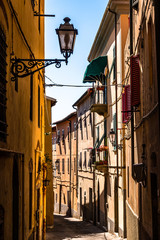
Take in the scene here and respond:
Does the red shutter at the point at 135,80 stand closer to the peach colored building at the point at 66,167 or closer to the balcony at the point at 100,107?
the balcony at the point at 100,107

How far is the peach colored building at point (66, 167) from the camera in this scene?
4041cm

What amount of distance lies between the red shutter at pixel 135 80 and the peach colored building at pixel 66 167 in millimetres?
27031

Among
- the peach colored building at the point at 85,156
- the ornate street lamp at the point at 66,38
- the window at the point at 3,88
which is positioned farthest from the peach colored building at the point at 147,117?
the peach colored building at the point at 85,156

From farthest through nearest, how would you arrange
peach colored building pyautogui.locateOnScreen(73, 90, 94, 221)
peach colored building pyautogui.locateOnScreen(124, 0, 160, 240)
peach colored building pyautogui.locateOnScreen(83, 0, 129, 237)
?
peach colored building pyautogui.locateOnScreen(73, 90, 94, 221) < peach colored building pyautogui.locateOnScreen(83, 0, 129, 237) < peach colored building pyautogui.locateOnScreen(124, 0, 160, 240)

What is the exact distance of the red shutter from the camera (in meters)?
12.5

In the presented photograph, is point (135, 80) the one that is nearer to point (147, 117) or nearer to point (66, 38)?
point (147, 117)

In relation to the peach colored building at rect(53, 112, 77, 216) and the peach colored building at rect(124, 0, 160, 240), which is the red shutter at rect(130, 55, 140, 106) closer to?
the peach colored building at rect(124, 0, 160, 240)

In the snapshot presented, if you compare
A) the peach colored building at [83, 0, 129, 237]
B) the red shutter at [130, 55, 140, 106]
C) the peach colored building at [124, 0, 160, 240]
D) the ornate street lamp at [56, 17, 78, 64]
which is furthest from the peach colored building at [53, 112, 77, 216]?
the ornate street lamp at [56, 17, 78, 64]

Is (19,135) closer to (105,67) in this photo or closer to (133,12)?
(133,12)

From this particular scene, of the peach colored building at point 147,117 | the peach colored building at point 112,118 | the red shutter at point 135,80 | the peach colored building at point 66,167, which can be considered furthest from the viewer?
the peach colored building at point 66,167

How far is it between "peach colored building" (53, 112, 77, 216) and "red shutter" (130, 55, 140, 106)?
88.7 feet

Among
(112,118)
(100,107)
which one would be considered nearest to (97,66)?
(100,107)

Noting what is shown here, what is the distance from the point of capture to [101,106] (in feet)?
Result: 81.3

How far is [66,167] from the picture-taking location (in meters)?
44.0
